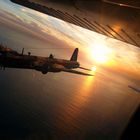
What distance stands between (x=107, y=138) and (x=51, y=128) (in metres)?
38.0

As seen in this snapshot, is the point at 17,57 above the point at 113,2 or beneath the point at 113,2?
beneath

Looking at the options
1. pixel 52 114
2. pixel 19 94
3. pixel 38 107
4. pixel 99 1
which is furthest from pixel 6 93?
pixel 99 1

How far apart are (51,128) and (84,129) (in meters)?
25.3

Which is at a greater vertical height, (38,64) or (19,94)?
(38,64)

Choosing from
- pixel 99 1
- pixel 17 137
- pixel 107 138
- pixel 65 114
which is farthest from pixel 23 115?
pixel 99 1

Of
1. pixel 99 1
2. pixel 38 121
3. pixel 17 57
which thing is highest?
pixel 99 1

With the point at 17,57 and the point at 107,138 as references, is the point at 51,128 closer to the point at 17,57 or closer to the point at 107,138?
the point at 107,138

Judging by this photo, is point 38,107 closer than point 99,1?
No

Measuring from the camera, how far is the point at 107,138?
147 metres

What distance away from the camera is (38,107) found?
170750mm

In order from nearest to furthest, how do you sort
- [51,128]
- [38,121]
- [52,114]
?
[51,128], [38,121], [52,114]

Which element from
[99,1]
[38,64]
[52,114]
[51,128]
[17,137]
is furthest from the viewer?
[52,114]

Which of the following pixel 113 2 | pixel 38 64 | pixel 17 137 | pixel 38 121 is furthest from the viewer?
pixel 38 121

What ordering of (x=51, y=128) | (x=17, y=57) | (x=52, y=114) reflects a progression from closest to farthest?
(x=17, y=57) → (x=51, y=128) → (x=52, y=114)
